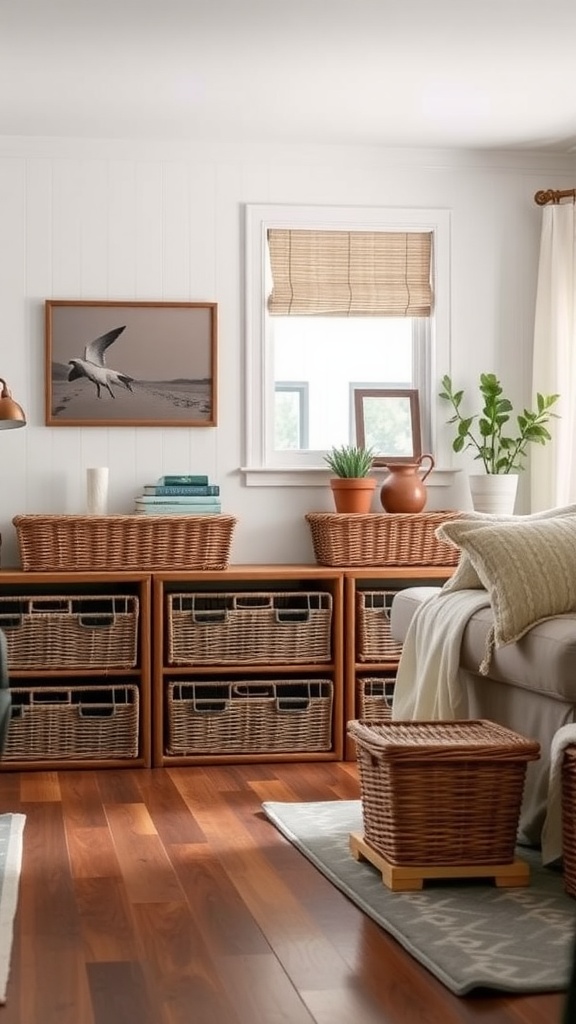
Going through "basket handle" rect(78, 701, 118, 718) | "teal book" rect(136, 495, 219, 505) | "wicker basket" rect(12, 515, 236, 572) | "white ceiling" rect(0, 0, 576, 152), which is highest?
"white ceiling" rect(0, 0, 576, 152)

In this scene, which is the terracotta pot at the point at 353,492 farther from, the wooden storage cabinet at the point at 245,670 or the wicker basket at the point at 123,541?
the wicker basket at the point at 123,541

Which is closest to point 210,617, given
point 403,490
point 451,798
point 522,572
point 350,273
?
point 403,490

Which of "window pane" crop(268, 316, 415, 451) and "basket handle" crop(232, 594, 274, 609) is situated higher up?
"window pane" crop(268, 316, 415, 451)

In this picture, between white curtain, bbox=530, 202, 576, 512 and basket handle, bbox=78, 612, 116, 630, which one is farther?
white curtain, bbox=530, 202, 576, 512

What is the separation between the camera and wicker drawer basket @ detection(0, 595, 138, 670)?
5.04 metres

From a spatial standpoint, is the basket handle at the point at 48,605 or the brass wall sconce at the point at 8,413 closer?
the brass wall sconce at the point at 8,413

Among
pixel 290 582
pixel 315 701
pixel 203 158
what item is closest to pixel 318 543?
pixel 290 582

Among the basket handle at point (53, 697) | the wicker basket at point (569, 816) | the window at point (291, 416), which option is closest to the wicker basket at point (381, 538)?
the window at point (291, 416)

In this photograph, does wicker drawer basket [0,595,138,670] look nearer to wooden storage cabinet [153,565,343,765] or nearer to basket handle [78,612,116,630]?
basket handle [78,612,116,630]

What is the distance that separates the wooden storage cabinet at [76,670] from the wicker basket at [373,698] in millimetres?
789

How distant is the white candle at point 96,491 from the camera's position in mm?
5241

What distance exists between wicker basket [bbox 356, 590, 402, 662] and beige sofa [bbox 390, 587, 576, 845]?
1076 mm

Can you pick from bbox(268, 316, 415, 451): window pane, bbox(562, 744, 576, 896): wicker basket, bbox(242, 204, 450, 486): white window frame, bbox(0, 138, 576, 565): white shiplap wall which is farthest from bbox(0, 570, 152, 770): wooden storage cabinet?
bbox(562, 744, 576, 896): wicker basket

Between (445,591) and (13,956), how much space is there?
1.97 m
